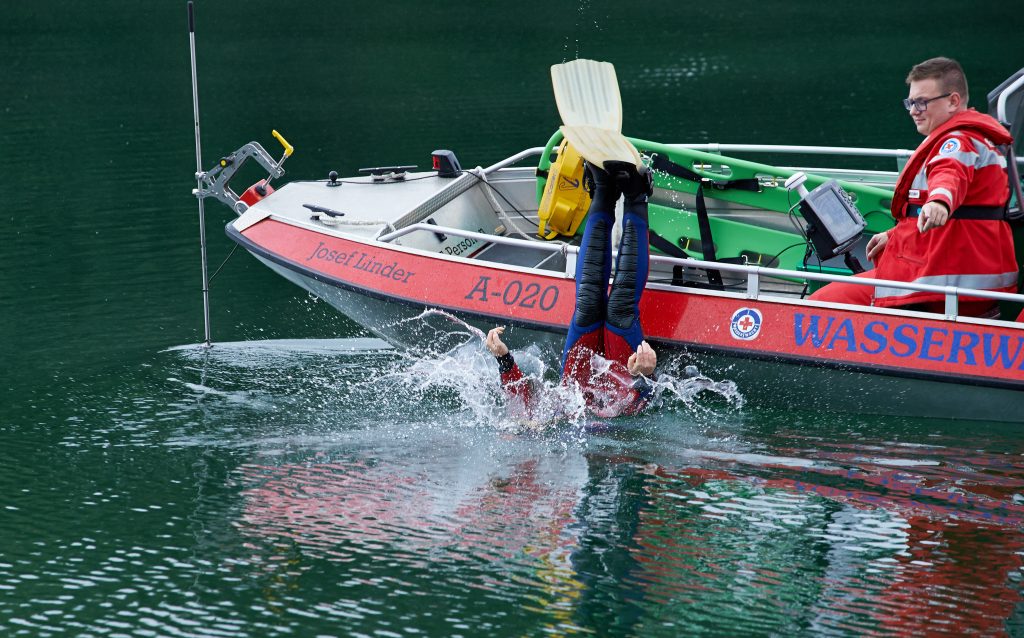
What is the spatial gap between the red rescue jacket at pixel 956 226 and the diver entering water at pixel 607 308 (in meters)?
1.37

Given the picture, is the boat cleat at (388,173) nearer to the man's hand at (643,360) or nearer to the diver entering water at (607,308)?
the diver entering water at (607,308)

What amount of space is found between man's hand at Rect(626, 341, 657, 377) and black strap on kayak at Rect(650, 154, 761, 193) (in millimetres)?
1963

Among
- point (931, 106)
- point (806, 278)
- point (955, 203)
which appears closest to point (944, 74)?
point (931, 106)

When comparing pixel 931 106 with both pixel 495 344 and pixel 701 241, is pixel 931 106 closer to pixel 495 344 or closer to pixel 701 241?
pixel 701 241

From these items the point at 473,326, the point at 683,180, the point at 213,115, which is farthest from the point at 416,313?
the point at 213,115

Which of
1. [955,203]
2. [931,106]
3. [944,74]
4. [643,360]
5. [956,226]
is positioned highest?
[944,74]

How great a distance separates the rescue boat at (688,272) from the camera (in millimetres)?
6777

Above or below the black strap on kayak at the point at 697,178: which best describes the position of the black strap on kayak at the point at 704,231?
below

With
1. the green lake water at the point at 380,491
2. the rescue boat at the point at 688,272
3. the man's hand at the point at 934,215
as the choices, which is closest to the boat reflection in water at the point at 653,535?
the green lake water at the point at 380,491

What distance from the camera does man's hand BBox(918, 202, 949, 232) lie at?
615cm

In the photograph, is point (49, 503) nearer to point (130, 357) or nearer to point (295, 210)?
point (130, 357)

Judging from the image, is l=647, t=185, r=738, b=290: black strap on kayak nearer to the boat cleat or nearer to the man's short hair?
the man's short hair

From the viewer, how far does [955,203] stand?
6.32 meters

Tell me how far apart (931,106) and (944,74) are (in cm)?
18
